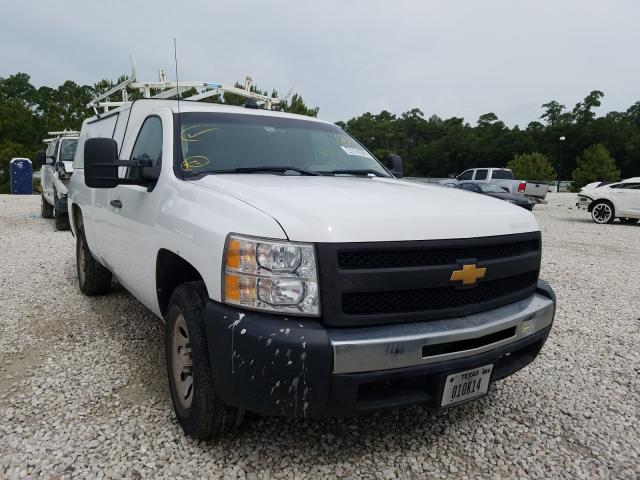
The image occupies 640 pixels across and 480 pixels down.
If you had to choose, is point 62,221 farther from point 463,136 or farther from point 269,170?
point 463,136

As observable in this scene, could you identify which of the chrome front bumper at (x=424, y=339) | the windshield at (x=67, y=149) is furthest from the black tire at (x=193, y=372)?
the windshield at (x=67, y=149)

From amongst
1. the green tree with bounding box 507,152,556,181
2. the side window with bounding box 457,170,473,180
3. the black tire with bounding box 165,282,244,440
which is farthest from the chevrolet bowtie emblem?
the green tree with bounding box 507,152,556,181

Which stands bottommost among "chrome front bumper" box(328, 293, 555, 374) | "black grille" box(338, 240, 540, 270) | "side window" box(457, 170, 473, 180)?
"side window" box(457, 170, 473, 180)

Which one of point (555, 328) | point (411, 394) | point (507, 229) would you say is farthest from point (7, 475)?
point (555, 328)

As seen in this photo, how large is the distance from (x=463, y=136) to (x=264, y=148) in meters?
86.5

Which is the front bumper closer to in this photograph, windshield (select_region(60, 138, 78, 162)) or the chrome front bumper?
the chrome front bumper

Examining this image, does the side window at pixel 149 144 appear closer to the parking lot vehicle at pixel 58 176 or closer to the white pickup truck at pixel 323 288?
the white pickup truck at pixel 323 288

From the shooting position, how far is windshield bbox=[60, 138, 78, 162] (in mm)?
10538

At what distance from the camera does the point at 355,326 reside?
2.03 metres

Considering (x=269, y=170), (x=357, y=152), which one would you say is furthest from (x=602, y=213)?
(x=269, y=170)

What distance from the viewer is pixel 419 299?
2152mm

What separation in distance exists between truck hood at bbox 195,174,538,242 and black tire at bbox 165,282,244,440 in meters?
0.58

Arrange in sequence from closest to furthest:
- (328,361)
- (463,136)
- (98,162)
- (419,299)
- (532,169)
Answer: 1. (328,361)
2. (419,299)
3. (98,162)
4. (532,169)
5. (463,136)

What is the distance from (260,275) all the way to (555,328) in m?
3.76
